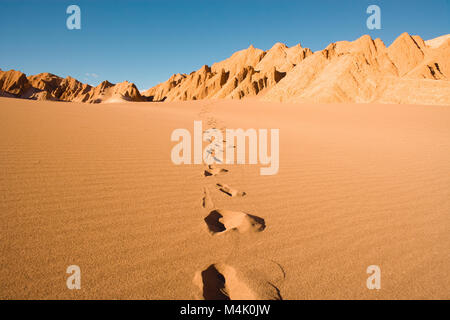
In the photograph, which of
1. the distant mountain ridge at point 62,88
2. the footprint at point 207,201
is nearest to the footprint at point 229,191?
the footprint at point 207,201

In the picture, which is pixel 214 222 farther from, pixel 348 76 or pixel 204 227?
Result: pixel 348 76

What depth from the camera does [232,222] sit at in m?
2.03

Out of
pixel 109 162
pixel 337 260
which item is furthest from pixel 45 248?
pixel 337 260

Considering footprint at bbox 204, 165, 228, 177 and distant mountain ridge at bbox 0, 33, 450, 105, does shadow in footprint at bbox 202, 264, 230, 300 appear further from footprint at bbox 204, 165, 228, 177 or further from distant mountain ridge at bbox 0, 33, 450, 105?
distant mountain ridge at bbox 0, 33, 450, 105

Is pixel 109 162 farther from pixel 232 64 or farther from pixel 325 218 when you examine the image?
pixel 232 64

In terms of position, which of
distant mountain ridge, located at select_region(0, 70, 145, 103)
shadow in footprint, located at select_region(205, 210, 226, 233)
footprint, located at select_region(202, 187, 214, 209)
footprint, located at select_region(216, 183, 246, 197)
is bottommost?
shadow in footprint, located at select_region(205, 210, 226, 233)

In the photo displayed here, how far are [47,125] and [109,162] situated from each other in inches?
101

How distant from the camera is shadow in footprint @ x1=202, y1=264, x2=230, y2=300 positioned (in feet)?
4.29

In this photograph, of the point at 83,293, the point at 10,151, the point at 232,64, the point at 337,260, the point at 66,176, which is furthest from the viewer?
the point at 232,64

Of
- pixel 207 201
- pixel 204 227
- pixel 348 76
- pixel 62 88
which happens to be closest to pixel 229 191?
pixel 207 201

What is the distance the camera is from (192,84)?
213 ft

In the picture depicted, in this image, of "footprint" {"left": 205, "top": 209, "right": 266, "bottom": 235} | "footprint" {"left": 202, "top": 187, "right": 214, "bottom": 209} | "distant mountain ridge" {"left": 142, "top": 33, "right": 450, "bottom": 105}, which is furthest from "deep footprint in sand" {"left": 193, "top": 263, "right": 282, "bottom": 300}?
"distant mountain ridge" {"left": 142, "top": 33, "right": 450, "bottom": 105}

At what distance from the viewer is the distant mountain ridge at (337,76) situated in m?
19.1

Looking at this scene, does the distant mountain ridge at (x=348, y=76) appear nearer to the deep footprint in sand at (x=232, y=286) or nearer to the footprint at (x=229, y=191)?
the footprint at (x=229, y=191)
